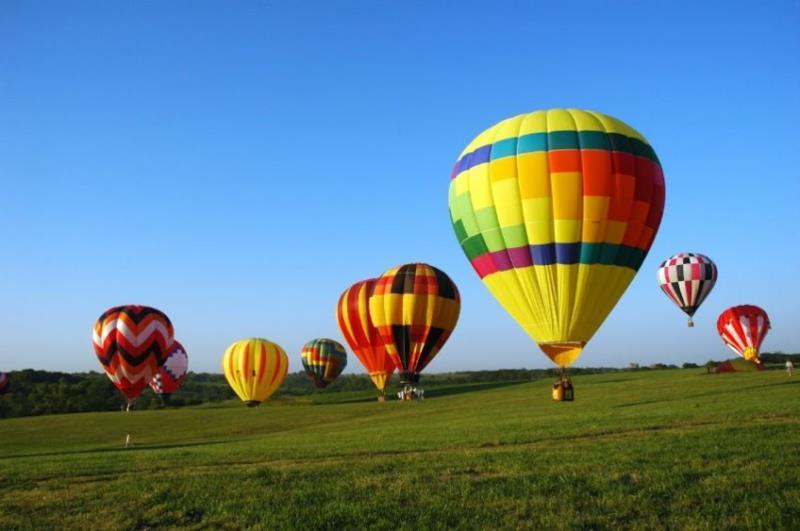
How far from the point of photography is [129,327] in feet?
154

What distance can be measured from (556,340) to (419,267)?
2455 centimetres

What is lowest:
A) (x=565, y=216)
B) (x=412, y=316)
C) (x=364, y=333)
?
(x=364, y=333)

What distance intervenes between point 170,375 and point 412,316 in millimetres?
35931

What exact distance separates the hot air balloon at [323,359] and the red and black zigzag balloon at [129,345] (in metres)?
23.0

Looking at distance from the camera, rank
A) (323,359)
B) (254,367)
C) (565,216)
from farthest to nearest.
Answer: (323,359), (254,367), (565,216)

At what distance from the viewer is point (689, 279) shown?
51438mm

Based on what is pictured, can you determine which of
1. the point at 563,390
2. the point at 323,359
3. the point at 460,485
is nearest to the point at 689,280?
the point at 563,390

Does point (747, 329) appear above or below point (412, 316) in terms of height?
below

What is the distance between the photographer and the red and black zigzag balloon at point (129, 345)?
4653 cm

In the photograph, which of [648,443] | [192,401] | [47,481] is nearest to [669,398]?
[648,443]

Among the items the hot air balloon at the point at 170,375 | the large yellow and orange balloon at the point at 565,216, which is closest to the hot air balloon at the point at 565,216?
the large yellow and orange balloon at the point at 565,216

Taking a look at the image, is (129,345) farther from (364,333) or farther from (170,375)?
(170,375)

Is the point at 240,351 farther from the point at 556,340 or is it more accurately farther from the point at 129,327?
the point at 556,340

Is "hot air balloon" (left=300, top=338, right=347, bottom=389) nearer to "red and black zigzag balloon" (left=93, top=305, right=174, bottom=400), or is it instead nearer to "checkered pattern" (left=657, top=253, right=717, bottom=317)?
"red and black zigzag balloon" (left=93, top=305, right=174, bottom=400)
